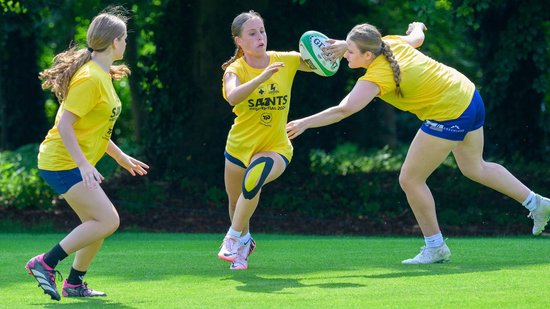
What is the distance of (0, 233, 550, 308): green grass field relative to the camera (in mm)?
6344

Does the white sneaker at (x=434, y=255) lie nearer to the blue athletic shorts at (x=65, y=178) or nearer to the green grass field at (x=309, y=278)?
the green grass field at (x=309, y=278)

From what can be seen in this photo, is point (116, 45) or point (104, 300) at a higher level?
point (116, 45)

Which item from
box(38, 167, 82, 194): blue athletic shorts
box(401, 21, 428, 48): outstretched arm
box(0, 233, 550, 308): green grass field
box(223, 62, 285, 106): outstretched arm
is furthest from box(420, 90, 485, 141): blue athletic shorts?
box(38, 167, 82, 194): blue athletic shorts

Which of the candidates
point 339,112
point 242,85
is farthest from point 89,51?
point 339,112

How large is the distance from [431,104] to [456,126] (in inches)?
10.3

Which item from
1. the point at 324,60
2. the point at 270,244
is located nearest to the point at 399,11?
the point at 270,244

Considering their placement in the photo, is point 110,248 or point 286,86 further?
point 110,248

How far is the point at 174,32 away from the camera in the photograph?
16.1 m

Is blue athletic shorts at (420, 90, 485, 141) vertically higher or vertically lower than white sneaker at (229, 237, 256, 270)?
higher

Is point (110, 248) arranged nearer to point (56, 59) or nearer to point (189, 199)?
point (56, 59)

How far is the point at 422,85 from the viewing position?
785 centimetres

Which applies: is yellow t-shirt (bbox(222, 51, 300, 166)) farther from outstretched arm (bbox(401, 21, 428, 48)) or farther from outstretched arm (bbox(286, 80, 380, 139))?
outstretched arm (bbox(401, 21, 428, 48))

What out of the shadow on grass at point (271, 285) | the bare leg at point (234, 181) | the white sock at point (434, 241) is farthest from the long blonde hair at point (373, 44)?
the shadow on grass at point (271, 285)

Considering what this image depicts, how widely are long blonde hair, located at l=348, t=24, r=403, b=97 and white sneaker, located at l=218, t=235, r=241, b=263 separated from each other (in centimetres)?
177
